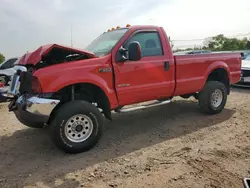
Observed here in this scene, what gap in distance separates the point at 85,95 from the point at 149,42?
1.61 m

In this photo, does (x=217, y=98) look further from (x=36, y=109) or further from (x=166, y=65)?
(x=36, y=109)

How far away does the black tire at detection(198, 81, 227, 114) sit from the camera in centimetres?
601

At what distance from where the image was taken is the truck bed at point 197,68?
5.49 metres

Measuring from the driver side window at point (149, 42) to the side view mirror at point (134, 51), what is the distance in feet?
1.55

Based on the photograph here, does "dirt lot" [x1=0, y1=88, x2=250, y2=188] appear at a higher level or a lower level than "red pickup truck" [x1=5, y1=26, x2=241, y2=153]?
lower

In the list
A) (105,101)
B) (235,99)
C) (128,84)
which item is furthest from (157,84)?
(235,99)

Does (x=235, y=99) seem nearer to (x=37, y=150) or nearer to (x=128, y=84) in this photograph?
(x=128, y=84)

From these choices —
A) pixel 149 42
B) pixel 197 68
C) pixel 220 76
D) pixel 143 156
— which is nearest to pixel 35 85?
pixel 143 156

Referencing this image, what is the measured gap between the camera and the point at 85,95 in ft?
15.7

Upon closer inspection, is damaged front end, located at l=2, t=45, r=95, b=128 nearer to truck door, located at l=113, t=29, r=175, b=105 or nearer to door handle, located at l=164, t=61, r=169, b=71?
truck door, located at l=113, t=29, r=175, b=105

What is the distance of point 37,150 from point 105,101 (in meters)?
1.39

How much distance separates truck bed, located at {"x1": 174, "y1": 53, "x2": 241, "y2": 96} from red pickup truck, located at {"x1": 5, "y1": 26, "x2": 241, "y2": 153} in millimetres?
21

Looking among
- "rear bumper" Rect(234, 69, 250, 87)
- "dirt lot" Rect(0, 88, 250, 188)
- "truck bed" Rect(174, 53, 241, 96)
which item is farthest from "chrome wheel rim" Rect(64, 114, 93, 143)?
"rear bumper" Rect(234, 69, 250, 87)

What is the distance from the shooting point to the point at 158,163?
3.73 meters
